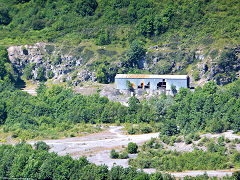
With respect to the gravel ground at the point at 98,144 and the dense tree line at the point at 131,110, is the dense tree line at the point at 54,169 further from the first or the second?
the dense tree line at the point at 131,110

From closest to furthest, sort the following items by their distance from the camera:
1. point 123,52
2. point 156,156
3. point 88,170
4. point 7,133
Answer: point 88,170, point 156,156, point 7,133, point 123,52

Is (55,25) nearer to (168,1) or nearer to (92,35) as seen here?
(92,35)

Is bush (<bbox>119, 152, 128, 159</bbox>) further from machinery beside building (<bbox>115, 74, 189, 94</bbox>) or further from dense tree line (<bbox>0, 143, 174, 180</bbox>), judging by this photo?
machinery beside building (<bbox>115, 74, 189, 94</bbox>)

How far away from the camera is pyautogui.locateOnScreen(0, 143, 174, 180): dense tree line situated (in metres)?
55.0

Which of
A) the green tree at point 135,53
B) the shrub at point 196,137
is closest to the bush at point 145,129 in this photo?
the shrub at point 196,137

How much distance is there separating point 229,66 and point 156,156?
3499 centimetres

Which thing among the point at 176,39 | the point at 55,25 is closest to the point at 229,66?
the point at 176,39

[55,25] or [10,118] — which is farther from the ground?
[55,25]

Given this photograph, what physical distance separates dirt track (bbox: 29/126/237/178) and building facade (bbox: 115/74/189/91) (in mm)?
13376

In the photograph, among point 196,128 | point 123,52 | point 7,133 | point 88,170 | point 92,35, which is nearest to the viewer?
point 88,170

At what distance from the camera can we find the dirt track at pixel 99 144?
66.9 metres

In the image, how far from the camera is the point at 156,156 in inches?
2542

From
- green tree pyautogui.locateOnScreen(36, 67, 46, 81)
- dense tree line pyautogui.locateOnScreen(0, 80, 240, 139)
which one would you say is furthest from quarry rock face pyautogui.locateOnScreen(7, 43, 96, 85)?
dense tree line pyautogui.locateOnScreen(0, 80, 240, 139)

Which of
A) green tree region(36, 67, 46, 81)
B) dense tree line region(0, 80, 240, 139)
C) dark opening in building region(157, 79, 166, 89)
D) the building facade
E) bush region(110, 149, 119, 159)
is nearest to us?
bush region(110, 149, 119, 159)
